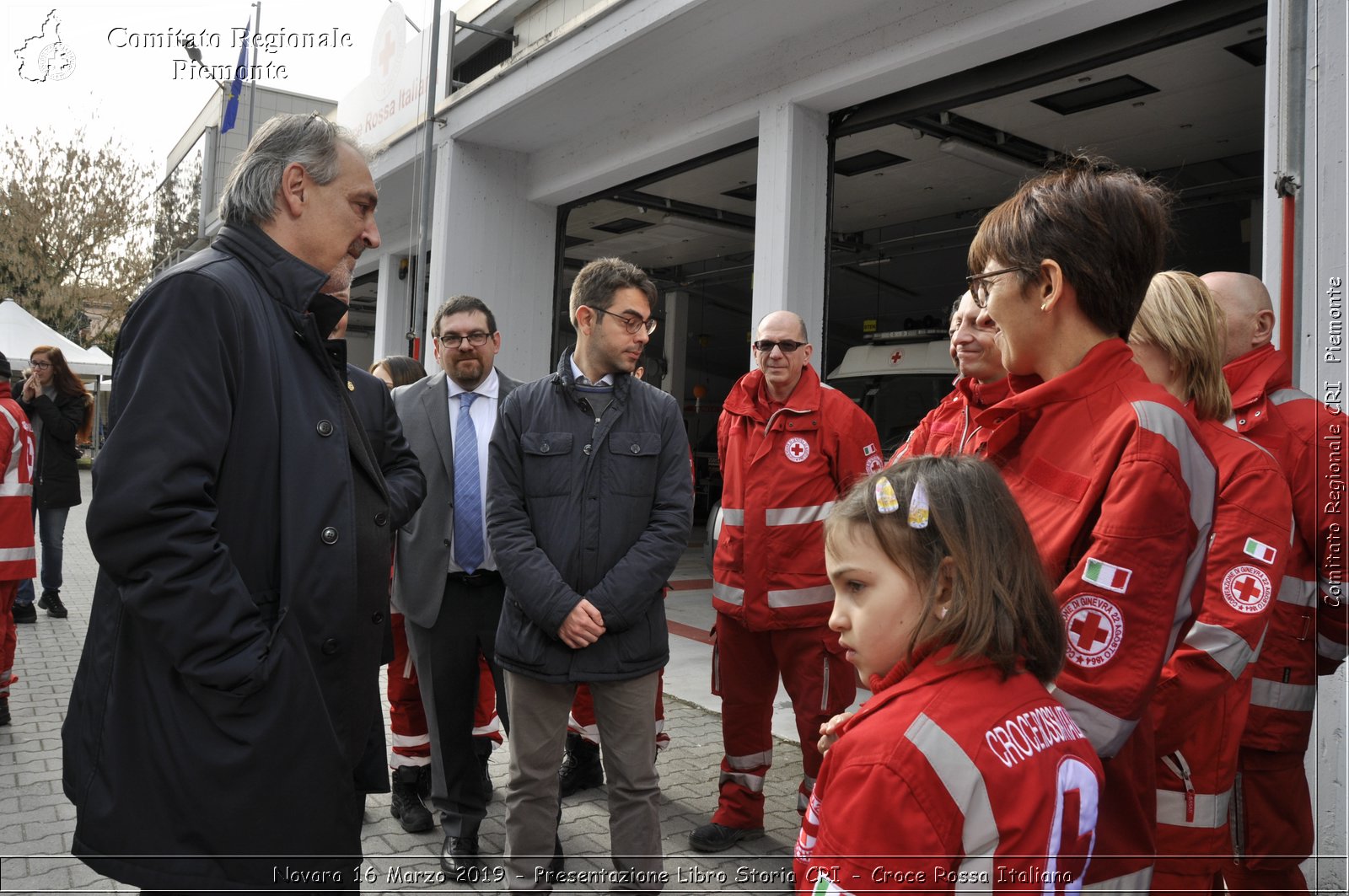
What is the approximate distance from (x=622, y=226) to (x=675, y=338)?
16.8ft

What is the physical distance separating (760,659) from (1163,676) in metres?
2.32

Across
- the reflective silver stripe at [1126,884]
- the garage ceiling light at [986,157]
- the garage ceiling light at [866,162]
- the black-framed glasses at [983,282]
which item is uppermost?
the garage ceiling light at [866,162]

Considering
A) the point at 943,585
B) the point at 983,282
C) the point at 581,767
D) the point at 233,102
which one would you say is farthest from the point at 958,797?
the point at 233,102

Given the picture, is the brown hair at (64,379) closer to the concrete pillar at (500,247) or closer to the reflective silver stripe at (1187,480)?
the concrete pillar at (500,247)

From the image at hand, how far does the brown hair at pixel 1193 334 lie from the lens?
2.40 metres

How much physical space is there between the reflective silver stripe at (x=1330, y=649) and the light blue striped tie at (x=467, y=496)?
9.57ft

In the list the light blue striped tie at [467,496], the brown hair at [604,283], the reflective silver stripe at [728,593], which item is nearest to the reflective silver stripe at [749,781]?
the reflective silver stripe at [728,593]

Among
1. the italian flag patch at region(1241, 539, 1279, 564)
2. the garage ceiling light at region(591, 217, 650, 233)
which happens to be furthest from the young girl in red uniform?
the garage ceiling light at region(591, 217, 650, 233)

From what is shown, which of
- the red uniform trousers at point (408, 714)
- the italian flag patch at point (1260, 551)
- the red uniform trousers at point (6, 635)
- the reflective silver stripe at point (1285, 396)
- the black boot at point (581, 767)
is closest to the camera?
the italian flag patch at point (1260, 551)

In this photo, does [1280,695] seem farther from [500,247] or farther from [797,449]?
[500,247]

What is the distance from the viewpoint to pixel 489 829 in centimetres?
402

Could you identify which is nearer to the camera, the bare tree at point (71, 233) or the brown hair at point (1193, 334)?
the brown hair at point (1193, 334)

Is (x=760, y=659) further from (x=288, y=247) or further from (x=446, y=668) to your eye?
(x=288, y=247)

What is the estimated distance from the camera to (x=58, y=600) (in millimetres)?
8531
